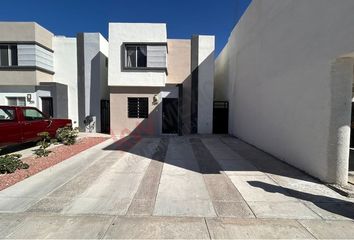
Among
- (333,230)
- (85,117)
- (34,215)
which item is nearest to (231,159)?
(333,230)

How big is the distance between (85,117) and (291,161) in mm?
12031

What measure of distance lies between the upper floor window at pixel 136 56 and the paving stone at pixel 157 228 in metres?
10.6

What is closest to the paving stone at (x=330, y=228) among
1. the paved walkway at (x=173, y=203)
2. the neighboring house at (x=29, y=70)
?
the paved walkway at (x=173, y=203)

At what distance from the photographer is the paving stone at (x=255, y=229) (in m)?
2.94

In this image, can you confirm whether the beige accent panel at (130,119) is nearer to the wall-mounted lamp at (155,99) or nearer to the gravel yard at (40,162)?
the wall-mounted lamp at (155,99)

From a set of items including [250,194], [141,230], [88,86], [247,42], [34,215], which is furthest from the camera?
[88,86]

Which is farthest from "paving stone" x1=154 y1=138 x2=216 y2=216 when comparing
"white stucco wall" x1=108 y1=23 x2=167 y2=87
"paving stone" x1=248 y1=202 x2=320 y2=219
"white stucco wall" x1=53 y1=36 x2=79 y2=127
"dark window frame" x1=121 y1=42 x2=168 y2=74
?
"white stucco wall" x1=53 y1=36 x2=79 y2=127

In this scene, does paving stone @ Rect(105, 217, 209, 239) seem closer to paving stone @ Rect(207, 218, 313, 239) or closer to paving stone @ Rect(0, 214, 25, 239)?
paving stone @ Rect(207, 218, 313, 239)

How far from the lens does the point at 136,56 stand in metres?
12.6

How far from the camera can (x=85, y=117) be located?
13453 millimetres

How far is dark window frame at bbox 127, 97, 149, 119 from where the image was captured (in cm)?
1284

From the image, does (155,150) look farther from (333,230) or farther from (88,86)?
(88,86)

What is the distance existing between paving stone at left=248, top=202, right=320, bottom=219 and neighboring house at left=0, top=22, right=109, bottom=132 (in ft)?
38.8

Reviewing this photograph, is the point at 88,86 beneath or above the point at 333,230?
above
